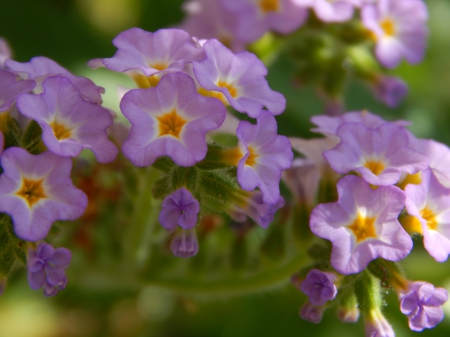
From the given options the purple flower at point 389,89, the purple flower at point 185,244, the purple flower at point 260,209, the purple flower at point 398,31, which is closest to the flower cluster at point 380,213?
the purple flower at point 260,209

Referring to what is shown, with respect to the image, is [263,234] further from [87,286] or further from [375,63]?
[375,63]

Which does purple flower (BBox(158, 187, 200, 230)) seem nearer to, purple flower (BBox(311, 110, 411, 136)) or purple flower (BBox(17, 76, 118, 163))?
purple flower (BBox(17, 76, 118, 163))

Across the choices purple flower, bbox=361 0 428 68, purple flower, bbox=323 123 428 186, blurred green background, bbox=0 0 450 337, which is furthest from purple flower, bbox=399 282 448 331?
purple flower, bbox=361 0 428 68

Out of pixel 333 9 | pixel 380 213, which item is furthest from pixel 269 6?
pixel 380 213

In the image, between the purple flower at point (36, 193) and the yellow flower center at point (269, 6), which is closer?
the purple flower at point (36, 193)

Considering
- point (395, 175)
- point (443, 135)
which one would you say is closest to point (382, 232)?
point (395, 175)

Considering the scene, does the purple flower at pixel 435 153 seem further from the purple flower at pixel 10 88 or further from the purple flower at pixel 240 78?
the purple flower at pixel 10 88
